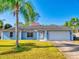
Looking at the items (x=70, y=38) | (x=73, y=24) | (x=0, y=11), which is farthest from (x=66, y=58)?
(x=73, y=24)

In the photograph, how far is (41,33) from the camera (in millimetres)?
41188

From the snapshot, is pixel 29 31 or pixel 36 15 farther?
pixel 29 31

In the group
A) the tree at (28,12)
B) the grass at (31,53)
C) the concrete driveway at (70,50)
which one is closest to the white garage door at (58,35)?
the concrete driveway at (70,50)

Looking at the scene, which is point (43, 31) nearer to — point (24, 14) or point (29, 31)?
point (29, 31)

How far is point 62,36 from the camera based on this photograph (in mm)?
40344

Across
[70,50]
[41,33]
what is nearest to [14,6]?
[70,50]

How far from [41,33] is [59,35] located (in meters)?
3.96

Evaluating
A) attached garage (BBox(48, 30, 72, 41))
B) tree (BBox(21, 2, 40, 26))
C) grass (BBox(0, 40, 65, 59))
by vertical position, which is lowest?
grass (BBox(0, 40, 65, 59))

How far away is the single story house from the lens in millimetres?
40031

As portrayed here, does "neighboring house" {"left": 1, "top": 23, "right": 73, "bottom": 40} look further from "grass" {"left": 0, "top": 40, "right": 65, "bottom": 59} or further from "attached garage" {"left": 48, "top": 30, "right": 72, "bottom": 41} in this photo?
"grass" {"left": 0, "top": 40, "right": 65, "bottom": 59}

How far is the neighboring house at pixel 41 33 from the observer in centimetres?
4006

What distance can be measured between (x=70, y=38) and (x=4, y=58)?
26731 millimetres

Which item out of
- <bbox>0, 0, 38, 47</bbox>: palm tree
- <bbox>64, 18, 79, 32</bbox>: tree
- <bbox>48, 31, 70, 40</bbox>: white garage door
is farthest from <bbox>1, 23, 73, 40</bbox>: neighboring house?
<bbox>64, 18, 79, 32</bbox>: tree

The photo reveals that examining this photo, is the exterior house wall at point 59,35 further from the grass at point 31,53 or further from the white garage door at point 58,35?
the grass at point 31,53
